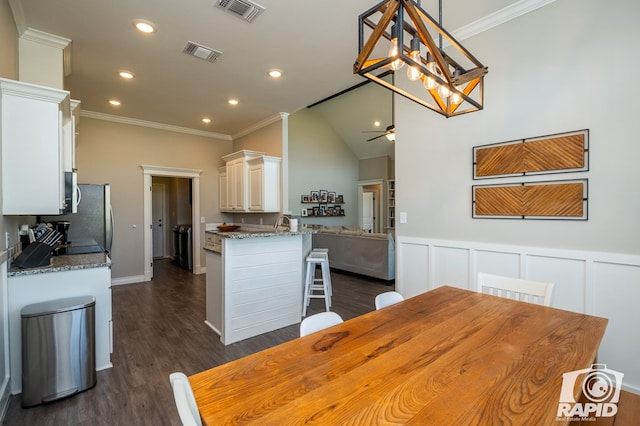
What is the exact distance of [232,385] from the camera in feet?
3.13

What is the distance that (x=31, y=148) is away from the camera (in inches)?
86.6

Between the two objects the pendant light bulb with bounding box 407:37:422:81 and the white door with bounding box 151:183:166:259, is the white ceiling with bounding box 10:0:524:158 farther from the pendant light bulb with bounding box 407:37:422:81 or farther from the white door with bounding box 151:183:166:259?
the white door with bounding box 151:183:166:259

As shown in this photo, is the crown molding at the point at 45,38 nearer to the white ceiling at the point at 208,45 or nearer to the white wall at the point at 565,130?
the white ceiling at the point at 208,45

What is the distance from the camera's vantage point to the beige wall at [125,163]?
16.8 ft

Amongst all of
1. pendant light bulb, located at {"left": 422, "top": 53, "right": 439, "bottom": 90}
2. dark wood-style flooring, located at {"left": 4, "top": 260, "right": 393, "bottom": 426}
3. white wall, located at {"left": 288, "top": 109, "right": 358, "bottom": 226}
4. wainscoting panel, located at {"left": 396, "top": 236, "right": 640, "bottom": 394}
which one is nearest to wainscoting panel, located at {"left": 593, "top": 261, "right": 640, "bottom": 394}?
wainscoting panel, located at {"left": 396, "top": 236, "right": 640, "bottom": 394}

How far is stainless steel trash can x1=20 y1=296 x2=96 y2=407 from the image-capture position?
2.03m

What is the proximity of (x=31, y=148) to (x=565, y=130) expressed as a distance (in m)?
3.99

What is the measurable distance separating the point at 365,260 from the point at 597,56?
13.7ft

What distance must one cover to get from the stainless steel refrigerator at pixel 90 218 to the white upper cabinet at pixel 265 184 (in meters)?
2.19

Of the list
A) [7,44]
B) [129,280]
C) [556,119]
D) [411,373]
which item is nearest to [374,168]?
[129,280]

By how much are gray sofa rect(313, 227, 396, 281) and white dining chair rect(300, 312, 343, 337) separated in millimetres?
3845

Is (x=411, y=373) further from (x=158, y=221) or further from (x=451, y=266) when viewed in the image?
(x=158, y=221)

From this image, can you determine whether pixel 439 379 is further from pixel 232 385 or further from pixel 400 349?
pixel 232 385
